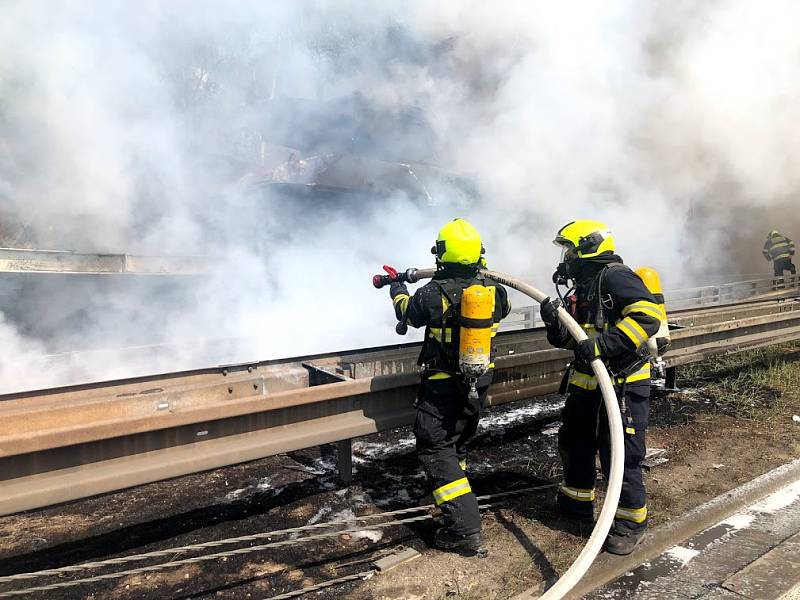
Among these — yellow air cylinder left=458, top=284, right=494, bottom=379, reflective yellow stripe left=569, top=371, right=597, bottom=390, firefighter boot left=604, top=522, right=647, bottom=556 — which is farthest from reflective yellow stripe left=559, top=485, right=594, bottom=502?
yellow air cylinder left=458, top=284, right=494, bottom=379

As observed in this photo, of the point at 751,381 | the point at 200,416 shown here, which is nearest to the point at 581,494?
the point at 200,416

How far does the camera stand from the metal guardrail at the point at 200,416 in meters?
1.86

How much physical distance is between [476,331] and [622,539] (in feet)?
3.66

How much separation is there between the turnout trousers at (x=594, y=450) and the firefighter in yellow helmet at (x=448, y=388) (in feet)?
1.61

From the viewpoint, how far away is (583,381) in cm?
276

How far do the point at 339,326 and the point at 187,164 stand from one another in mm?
2514

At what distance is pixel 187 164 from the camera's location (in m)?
6.39

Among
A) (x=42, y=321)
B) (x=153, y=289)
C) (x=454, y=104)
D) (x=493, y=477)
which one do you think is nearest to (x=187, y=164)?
(x=153, y=289)

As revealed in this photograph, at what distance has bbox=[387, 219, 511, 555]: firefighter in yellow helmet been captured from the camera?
250cm

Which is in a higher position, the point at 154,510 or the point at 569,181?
the point at 569,181

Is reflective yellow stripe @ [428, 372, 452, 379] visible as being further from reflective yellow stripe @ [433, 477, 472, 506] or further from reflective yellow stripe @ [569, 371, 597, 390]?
reflective yellow stripe @ [569, 371, 597, 390]

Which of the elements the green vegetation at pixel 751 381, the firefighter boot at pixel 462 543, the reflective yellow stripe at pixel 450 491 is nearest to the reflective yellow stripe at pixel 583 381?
the reflective yellow stripe at pixel 450 491

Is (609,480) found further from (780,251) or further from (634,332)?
(780,251)

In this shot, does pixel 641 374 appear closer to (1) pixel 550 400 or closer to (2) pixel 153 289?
(1) pixel 550 400
